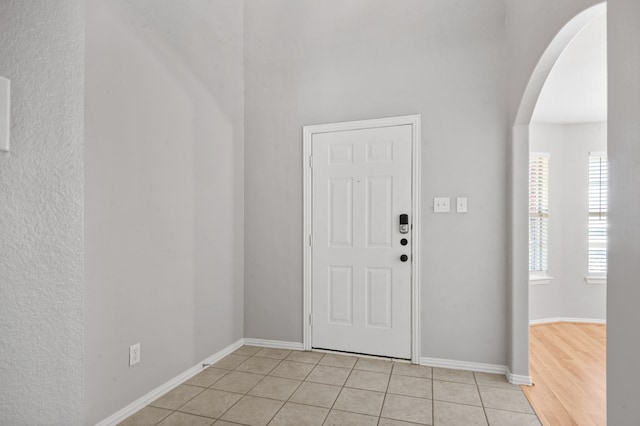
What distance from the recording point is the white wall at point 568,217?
464 centimetres

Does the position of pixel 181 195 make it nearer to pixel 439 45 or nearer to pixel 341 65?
pixel 341 65

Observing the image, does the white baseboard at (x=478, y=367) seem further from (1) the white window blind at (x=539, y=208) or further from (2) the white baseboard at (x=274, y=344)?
(1) the white window blind at (x=539, y=208)

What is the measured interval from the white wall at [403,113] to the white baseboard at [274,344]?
49 millimetres

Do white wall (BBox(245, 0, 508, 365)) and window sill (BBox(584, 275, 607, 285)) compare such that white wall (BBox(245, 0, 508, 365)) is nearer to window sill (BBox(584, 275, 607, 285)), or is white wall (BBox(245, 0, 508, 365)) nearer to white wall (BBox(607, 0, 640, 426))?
white wall (BBox(607, 0, 640, 426))

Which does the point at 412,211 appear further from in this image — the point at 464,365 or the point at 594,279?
the point at 594,279

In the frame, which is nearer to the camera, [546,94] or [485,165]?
[485,165]

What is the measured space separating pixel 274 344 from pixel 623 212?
293 centimetres

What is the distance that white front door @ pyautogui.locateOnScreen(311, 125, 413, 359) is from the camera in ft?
10.1

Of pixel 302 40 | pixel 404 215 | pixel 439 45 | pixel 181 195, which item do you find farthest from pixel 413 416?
pixel 302 40

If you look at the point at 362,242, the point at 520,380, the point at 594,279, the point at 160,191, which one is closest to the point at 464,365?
the point at 520,380

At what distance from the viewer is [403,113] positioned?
3.07 meters

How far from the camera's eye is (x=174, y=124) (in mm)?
2625

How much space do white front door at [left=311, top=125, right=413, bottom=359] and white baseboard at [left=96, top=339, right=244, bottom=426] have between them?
0.85 m

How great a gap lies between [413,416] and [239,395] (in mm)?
1118
